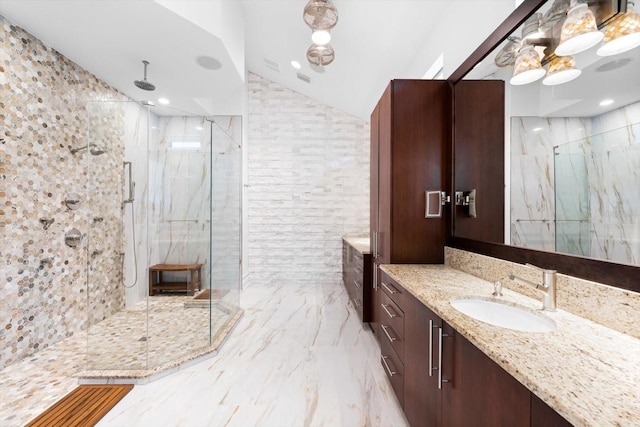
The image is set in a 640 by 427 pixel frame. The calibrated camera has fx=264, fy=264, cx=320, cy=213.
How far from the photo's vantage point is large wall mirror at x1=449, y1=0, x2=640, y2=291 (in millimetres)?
929

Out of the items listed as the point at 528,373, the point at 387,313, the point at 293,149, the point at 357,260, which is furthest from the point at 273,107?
the point at 528,373

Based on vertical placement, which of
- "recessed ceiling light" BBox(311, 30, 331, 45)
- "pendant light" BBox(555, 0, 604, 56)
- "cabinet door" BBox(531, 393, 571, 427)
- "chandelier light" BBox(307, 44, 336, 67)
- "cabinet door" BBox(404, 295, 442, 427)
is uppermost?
"chandelier light" BBox(307, 44, 336, 67)

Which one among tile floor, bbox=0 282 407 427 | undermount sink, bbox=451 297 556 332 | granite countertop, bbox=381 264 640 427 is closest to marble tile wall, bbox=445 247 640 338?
granite countertop, bbox=381 264 640 427

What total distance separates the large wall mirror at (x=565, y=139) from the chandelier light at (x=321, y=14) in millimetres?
1267

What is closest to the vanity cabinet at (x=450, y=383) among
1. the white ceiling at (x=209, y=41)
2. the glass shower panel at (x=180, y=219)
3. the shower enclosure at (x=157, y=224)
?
the shower enclosure at (x=157, y=224)

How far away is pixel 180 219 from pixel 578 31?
3383mm

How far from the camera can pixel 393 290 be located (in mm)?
1779

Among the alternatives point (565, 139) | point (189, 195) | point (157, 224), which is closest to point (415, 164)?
point (565, 139)

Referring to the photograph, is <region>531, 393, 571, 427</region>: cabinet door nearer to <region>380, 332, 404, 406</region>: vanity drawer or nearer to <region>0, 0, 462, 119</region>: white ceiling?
<region>380, 332, 404, 406</region>: vanity drawer

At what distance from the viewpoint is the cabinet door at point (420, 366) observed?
1.18 metres

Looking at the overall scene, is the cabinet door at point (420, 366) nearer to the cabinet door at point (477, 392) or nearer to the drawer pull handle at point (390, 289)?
the cabinet door at point (477, 392)

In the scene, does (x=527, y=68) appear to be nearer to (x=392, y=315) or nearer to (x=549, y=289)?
(x=549, y=289)

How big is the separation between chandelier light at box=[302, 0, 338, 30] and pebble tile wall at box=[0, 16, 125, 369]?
→ 234 cm

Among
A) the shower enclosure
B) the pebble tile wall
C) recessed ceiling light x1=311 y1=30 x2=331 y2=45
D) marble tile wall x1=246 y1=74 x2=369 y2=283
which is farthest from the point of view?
marble tile wall x1=246 y1=74 x2=369 y2=283
